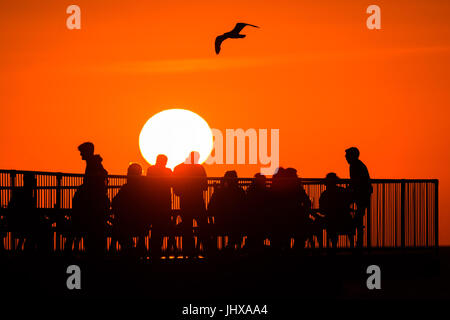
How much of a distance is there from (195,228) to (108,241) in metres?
1.43

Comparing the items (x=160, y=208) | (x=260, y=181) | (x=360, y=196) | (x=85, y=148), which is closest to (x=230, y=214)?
(x=260, y=181)

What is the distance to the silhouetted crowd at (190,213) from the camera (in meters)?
16.1

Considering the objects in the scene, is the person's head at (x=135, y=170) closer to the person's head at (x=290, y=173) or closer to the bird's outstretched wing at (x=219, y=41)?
the person's head at (x=290, y=173)

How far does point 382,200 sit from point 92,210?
491 centimetres

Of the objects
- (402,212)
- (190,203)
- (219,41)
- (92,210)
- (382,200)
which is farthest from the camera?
(219,41)

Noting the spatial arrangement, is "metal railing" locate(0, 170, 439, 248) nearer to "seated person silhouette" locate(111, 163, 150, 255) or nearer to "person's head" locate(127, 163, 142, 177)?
"person's head" locate(127, 163, 142, 177)

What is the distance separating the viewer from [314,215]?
56.9 ft

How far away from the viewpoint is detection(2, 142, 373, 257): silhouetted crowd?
16.1 metres

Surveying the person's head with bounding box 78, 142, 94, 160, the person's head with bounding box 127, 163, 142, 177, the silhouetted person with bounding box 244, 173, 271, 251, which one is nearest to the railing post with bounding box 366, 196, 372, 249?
the silhouetted person with bounding box 244, 173, 271, 251

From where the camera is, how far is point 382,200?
17.5 metres

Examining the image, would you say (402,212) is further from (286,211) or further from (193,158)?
(193,158)

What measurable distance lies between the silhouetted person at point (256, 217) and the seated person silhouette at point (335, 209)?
1023mm

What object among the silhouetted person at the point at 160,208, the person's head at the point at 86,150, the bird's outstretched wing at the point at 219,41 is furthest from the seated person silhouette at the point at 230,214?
the bird's outstretched wing at the point at 219,41
